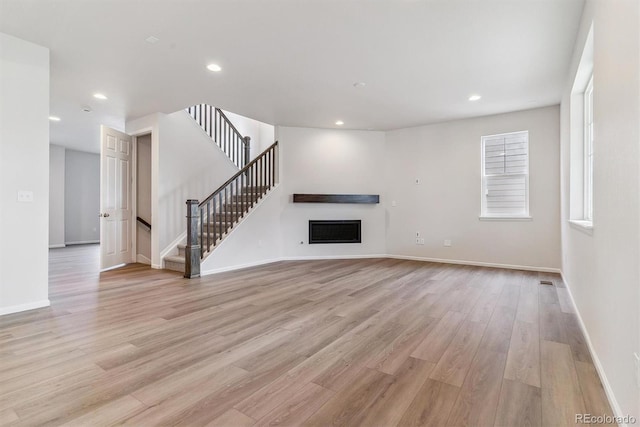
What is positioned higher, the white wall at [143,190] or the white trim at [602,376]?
the white wall at [143,190]

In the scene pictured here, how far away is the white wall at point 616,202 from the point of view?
1234 mm

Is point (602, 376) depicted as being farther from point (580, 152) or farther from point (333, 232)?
point (333, 232)

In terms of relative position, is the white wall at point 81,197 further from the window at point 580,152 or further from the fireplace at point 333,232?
the window at point 580,152

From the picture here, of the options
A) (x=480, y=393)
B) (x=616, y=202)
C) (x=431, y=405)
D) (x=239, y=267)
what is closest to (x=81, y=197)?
(x=239, y=267)

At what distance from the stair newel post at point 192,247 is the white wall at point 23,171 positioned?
1.59m

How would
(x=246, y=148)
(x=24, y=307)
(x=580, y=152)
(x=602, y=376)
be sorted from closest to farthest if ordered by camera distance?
(x=602, y=376), (x=24, y=307), (x=580, y=152), (x=246, y=148)

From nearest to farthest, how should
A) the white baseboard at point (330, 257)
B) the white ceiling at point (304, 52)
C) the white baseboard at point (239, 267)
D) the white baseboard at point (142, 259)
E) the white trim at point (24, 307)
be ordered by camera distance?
the white ceiling at point (304, 52), the white trim at point (24, 307), the white baseboard at point (239, 267), the white baseboard at point (142, 259), the white baseboard at point (330, 257)

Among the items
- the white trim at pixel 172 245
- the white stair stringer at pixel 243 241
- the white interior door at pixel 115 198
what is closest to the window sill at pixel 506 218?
the white stair stringer at pixel 243 241

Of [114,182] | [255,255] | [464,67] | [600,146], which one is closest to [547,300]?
[600,146]

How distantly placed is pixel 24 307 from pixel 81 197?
7196 millimetres

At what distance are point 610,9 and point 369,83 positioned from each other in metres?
2.57

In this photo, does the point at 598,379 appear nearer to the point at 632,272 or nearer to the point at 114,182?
the point at 632,272

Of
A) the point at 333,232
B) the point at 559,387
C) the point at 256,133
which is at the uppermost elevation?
the point at 256,133

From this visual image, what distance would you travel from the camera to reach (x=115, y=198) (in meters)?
5.25
